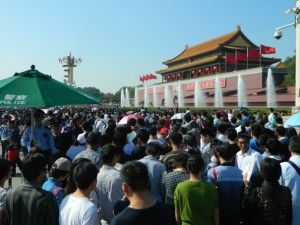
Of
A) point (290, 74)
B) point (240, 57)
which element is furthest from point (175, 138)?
point (290, 74)

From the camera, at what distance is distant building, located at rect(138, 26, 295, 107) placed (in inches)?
1331

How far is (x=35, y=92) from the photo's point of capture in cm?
442

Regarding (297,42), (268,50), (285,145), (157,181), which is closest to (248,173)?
(157,181)

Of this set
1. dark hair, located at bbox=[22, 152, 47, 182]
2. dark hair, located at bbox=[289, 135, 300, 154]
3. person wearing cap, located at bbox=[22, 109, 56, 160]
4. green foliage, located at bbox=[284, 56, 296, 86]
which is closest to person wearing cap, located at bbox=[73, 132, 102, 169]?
dark hair, located at bbox=[22, 152, 47, 182]

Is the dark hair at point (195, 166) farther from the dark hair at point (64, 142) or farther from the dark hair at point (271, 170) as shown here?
the dark hair at point (64, 142)

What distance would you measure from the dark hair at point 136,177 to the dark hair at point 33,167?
0.85m

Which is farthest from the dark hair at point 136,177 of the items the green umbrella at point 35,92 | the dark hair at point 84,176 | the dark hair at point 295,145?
the dark hair at point 295,145

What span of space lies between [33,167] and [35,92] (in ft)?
6.52

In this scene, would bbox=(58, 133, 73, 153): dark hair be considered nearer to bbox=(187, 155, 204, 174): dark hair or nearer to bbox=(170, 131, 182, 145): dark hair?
bbox=(170, 131, 182, 145): dark hair

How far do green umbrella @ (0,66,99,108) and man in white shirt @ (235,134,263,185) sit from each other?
2367mm

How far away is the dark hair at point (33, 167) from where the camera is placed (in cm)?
265

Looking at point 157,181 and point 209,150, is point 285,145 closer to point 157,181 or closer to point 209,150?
point 209,150

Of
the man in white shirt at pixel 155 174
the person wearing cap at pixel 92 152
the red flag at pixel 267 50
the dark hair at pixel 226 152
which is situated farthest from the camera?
the red flag at pixel 267 50

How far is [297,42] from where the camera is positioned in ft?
55.8
